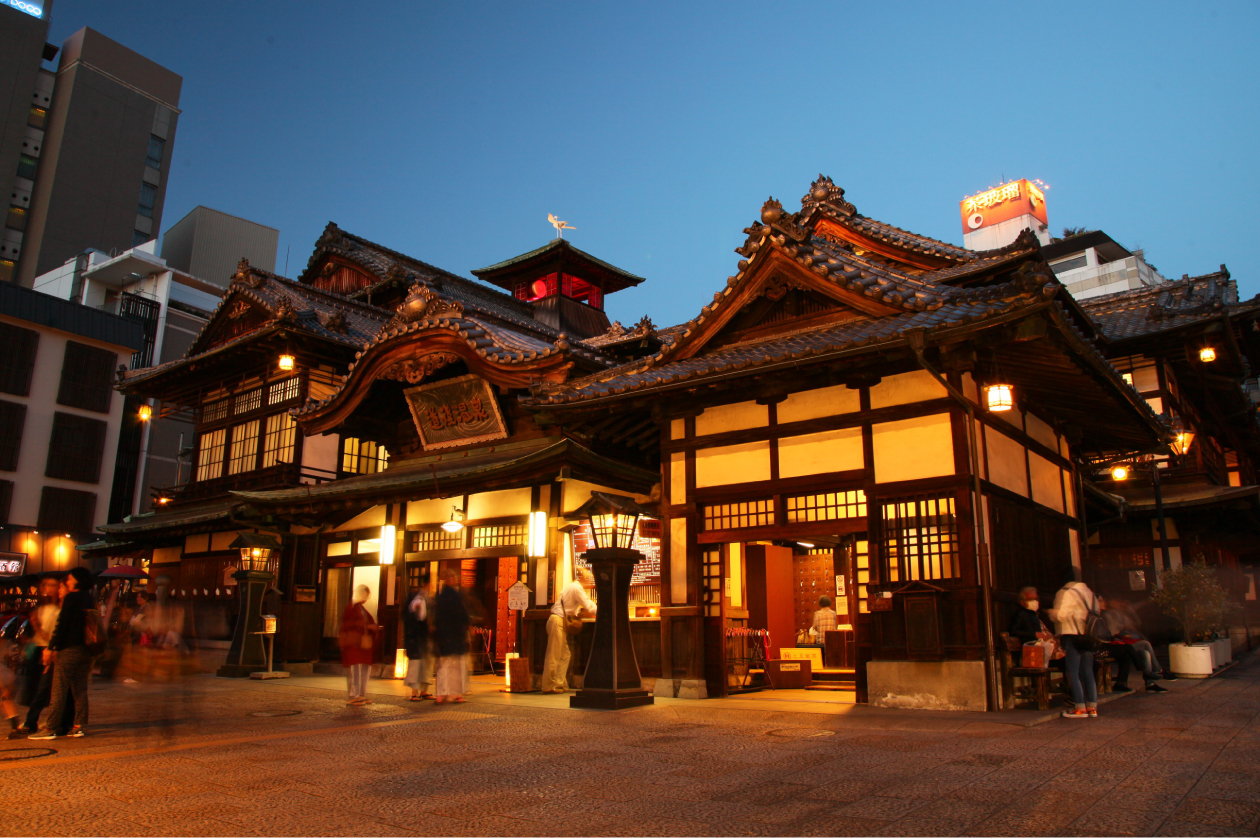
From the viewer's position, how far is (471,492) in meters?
17.7

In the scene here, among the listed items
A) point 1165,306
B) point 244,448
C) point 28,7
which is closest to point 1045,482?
point 1165,306

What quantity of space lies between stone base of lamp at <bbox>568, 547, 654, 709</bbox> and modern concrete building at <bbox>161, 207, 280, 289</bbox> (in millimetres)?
58423

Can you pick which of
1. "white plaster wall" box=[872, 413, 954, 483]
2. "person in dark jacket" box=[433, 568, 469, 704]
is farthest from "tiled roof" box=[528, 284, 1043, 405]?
"person in dark jacket" box=[433, 568, 469, 704]

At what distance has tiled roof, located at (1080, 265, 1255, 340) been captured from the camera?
854 inches

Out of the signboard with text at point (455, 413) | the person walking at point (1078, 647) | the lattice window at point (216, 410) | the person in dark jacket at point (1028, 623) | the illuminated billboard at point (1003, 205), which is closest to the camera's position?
the person walking at point (1078, 647)

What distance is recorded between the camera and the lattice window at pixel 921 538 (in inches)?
Result: 446

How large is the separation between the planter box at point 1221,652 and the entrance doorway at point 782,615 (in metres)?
7.85

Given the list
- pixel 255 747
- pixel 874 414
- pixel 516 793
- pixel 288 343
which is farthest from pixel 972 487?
pixel 288 343

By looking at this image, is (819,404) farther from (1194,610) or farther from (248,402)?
(248,402)

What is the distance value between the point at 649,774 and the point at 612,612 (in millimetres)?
5754

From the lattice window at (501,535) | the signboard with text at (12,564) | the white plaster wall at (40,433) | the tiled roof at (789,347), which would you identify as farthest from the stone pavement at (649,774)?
the white plaster wall at (40,433)

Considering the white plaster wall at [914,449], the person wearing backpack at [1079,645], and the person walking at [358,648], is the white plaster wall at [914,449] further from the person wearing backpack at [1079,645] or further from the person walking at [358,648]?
the person walking at [358,648]

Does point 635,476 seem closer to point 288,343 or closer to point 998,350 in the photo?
point 998,350

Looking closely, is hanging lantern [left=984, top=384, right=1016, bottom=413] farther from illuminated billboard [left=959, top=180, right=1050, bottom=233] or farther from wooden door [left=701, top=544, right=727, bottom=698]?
illuminated billboard [left=959, top=180, right=1050, bottom=233]
